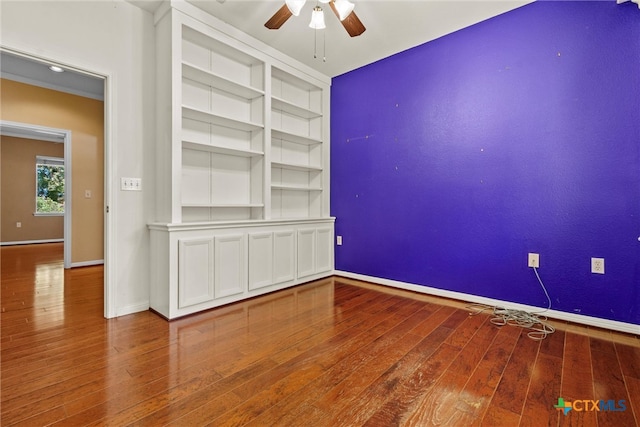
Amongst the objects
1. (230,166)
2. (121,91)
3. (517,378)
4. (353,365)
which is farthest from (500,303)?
(121,91)

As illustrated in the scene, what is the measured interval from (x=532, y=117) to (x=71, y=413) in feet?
11.4

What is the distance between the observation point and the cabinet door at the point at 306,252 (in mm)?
3445

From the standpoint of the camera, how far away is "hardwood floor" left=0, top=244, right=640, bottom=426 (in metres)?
1.29

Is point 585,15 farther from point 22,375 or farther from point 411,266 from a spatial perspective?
point 22,375

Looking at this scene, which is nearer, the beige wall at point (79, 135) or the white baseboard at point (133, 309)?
the white baseboard at point (133, 309)

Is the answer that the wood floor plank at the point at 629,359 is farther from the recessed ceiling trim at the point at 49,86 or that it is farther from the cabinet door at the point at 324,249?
the recessed ceiling trim at the point at 49,86

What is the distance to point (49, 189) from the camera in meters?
7.19

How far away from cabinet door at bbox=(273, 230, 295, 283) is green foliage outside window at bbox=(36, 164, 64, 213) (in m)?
7.21

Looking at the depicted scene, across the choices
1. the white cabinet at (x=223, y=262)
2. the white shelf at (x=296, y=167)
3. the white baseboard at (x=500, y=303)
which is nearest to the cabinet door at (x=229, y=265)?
the white cabinet at (x=223, y=262)

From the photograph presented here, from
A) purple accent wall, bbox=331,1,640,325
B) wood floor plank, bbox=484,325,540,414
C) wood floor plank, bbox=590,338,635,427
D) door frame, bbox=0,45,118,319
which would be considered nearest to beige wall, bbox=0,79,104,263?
door frame, bbox=0,45,118,319

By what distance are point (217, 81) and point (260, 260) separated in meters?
1.79

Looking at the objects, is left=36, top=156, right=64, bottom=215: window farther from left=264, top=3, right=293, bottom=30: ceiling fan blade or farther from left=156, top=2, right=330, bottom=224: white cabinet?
left=264, top=3, right=293, bottom=30: ceiling fan blade

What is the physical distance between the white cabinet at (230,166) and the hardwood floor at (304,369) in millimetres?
444

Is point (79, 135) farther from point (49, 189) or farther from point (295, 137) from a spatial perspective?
point (49, 189)
